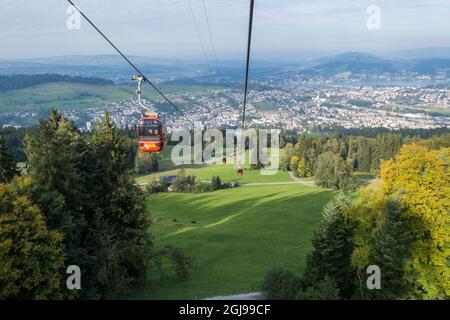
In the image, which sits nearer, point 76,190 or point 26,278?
point 26,278

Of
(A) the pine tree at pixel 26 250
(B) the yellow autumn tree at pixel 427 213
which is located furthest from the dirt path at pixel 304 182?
(A) the pine tree at pixel 26 250

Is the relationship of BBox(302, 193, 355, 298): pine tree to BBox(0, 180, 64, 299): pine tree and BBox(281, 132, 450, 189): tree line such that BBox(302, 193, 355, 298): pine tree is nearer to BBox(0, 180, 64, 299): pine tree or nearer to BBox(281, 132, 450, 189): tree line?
BBox(0, 180, 64, 299): pine tree

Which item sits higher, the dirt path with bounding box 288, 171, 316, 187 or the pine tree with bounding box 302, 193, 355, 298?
Result: the pine tree with bounding box 302, 193, 355, 298

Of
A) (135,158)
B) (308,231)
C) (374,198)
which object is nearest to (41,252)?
(374,198)

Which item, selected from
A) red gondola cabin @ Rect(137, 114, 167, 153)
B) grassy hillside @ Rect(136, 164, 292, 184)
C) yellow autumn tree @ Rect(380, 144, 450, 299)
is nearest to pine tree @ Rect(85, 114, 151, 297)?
red gondola cabin @ Rect(137, 114, 167, 153)

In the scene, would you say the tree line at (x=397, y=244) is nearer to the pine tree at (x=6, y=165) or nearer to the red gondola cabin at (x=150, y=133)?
the red gondola cabin at (x=150, y=133)

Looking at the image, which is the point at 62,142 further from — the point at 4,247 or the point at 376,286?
the point at 376,286

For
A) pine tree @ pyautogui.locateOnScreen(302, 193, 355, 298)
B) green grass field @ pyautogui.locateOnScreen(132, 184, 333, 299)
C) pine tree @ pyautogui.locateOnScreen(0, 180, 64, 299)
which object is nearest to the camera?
pine tree @ pyautogui.locateOnScreen(0, 180, 64, 299)

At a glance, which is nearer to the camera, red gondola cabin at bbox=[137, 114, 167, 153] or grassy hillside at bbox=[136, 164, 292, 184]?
red gondola cabin at bbox=[137, 114, 167, 153]
